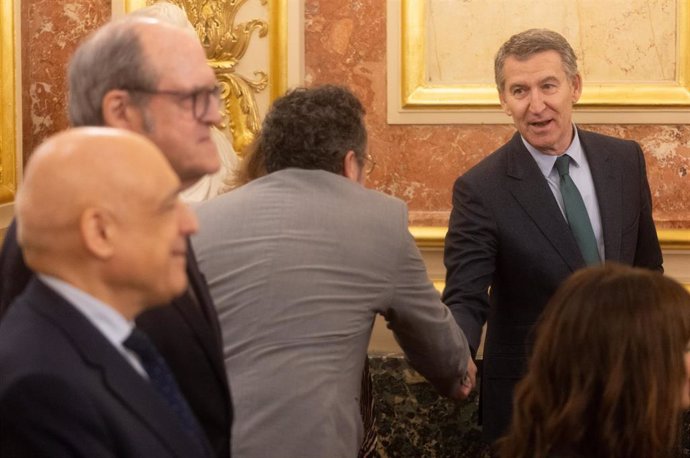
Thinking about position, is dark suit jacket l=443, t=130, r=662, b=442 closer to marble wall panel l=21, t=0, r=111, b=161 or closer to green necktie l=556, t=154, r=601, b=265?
green necktie l=556, t=154, r=601, b=265

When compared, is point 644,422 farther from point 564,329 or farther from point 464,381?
point 464,381

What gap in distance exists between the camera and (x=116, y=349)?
6.14 feet

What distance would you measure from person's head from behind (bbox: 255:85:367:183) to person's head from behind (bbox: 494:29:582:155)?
0.81 m

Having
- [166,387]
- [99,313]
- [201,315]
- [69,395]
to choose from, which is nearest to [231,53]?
[201,315]

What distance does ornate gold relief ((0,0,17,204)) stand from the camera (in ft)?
16.0

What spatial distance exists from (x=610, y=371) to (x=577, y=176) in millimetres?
1562

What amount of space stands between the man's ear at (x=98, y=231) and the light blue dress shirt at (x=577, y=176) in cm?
217

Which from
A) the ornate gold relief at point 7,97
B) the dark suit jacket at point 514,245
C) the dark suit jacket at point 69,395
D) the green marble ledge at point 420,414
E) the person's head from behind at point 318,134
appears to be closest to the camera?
the dark suit jacket at point 69,395

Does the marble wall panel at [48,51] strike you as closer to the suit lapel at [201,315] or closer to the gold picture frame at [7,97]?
the gold picture frame at [7,97]

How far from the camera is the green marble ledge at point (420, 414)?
15.5 ft

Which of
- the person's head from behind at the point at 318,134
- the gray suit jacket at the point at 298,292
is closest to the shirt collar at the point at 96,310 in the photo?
the gray suit jacket at the point at 298,292

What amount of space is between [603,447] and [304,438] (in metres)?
0.77

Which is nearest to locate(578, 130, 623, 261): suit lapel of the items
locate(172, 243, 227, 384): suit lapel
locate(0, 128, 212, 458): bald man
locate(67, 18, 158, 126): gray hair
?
locate(172, 243, 227, 384): suit lapel

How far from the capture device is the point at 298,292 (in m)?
2.87
